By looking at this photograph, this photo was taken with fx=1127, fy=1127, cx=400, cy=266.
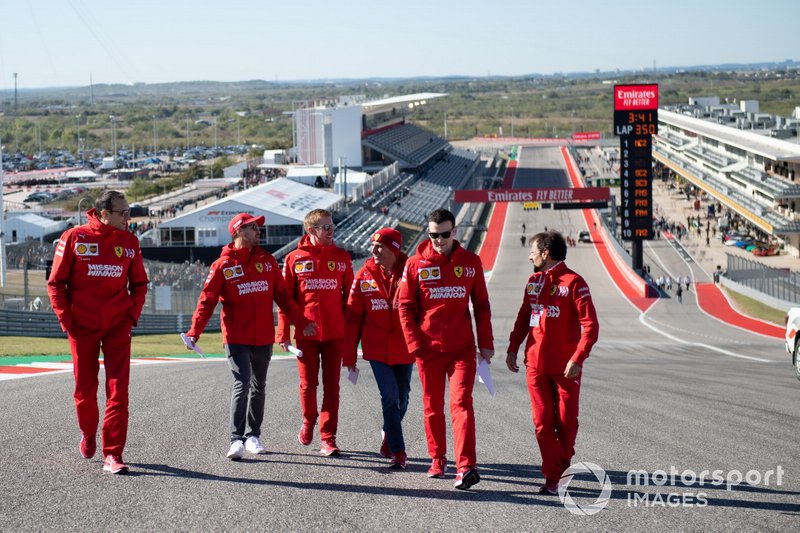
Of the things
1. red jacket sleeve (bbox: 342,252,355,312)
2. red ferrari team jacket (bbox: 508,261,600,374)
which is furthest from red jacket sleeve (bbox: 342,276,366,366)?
red ferrari team jacket (bbox: 508,261,600,374)

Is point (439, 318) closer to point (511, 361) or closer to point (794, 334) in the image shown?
point (511, 361)

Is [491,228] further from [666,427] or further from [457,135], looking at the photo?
[457,135]

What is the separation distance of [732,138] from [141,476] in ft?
285

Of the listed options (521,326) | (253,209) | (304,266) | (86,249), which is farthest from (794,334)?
(253,209)

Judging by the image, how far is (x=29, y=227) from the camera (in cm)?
5578

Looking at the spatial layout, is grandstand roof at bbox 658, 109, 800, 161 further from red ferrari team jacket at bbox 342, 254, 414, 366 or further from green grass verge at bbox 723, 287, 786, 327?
red ferrari team jacket at bbox 342, 254, 414, 366

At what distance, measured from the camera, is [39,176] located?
113875 mm

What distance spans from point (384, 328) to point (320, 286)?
74cm

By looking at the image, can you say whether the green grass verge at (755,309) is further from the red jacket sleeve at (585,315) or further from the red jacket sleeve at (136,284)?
the red jacket sleeve at (136,284)

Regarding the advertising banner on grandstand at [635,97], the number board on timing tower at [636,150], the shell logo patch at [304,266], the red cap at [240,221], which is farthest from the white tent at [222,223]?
the red cap at [240,221]

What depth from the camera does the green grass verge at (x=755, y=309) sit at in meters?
41.5

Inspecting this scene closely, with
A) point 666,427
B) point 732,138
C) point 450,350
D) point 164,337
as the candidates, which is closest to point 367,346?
point 450,350

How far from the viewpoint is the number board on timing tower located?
167 feet

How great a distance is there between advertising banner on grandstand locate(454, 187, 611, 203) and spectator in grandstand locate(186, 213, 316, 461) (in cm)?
6259
